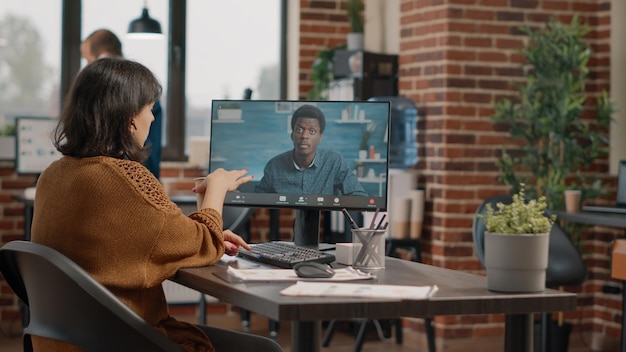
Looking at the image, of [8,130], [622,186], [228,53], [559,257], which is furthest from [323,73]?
[559,257]

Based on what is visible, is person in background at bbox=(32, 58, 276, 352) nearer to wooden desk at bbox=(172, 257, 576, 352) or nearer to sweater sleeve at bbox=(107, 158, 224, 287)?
sweater sleeve at bbox=(107, 158, 224, 287)

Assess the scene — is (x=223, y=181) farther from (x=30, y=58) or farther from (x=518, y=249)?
(x=30, y=58)

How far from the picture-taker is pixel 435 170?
537 centimetres

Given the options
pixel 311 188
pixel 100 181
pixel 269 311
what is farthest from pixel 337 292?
pixel 311 188

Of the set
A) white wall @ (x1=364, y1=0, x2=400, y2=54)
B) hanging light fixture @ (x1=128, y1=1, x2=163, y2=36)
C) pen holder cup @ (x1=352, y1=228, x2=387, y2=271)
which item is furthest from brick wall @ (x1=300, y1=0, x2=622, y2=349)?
pen holder cup @ (x1=352, y1=228, x2=387, y2=271)

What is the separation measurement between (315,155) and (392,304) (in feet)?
3.85

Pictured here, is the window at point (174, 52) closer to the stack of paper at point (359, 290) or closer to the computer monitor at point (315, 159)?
the computer monitor at point (315, 159)

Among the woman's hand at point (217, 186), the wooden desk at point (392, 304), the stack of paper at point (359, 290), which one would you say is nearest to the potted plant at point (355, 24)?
the woman's hand at point (217, 186)

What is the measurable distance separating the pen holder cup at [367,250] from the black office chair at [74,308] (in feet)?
2.07

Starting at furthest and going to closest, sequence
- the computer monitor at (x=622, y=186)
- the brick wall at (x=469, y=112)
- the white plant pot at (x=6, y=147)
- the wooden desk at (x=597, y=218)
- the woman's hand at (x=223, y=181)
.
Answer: the white plant pot at (x=6, y=147)
the brick wall at (x=469, y=112)
the computer monitor at (x=622, y=186)
the wooden desk at (x=597, y=218)
the woman's hand at (x=223, y=181)

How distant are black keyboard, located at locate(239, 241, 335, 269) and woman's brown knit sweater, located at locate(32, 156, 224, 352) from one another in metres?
0.31

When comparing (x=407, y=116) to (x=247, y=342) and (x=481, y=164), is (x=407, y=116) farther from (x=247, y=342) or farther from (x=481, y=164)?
(x=247, y=342)

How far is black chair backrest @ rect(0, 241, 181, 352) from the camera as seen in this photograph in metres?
2.09

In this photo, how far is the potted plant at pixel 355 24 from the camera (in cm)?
591
